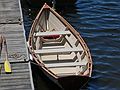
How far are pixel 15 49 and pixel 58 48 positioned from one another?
3460 mm

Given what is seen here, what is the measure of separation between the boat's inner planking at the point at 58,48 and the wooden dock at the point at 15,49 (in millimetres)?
998

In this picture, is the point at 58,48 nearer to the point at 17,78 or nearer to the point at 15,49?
the point at 15,49

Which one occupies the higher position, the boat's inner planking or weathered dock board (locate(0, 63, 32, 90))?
the boat's inner planking

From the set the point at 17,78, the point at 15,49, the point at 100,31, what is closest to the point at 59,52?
the point at 15,49

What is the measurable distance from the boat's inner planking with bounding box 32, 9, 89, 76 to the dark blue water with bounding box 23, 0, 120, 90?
64.5 inches

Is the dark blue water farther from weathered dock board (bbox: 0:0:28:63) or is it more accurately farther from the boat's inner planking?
weathered dock board (bbox: 0:0:28:63)

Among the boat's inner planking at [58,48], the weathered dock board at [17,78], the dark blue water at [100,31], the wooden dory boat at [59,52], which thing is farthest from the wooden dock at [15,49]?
the dark blue water at [100,31]

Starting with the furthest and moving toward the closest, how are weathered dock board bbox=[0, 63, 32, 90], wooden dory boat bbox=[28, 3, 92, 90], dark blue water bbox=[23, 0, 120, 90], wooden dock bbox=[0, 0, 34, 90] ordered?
dark blue water bbox=[23, 0, 120, 90], wooden dory boat bbox=[28, 3, 92, 90], wooden dock bbox=[0, 0, 34, 90], weathered dock board bbox=[0, 63, 32, 90]

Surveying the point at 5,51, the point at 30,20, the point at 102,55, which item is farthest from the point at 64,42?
the point at 30,20

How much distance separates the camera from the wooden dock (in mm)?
17734

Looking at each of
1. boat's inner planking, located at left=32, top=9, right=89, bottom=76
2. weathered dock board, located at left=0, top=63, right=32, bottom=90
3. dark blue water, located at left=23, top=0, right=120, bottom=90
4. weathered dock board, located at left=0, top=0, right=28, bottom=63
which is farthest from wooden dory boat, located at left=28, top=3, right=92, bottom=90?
dark blue water, located at left=23, top=0, right=120, bottom=90

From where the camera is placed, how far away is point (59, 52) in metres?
21.2

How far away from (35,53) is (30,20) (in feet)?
30.8

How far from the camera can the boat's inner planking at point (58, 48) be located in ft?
66.7
